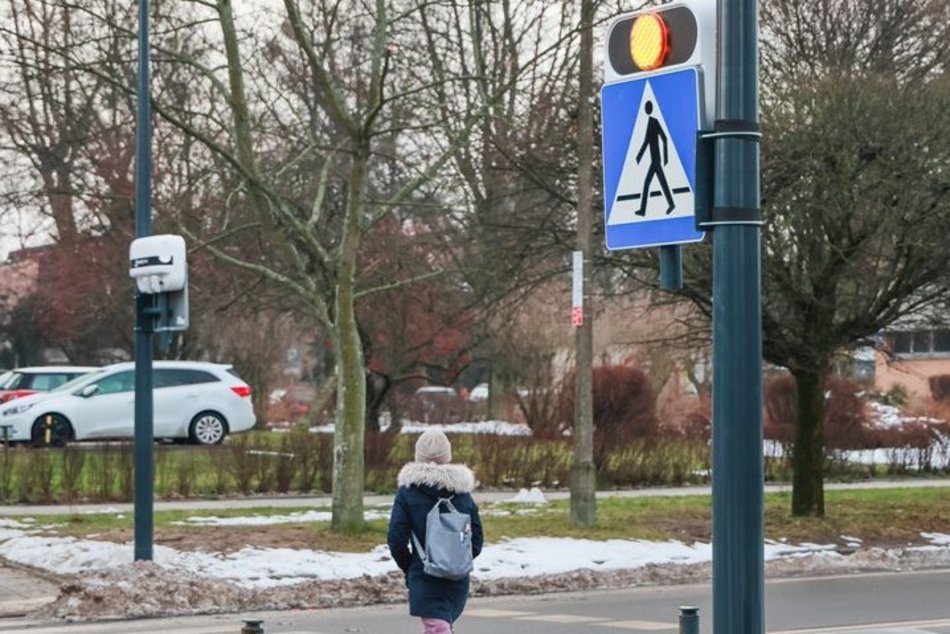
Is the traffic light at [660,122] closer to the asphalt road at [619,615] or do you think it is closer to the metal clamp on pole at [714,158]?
the metal clamp on pole at [714,158]

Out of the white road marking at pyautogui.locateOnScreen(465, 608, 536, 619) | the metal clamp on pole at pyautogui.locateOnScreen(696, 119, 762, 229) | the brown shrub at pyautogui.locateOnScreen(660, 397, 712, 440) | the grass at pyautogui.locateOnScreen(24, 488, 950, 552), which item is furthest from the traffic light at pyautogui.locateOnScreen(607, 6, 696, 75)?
the brown shrub at pyautogui.locateOnScreen(660, 397, 712, 440)

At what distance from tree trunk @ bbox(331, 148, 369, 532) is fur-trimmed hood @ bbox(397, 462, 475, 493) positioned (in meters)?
8.46

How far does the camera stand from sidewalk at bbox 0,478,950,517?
21.0 metres

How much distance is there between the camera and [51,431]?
96.7ft

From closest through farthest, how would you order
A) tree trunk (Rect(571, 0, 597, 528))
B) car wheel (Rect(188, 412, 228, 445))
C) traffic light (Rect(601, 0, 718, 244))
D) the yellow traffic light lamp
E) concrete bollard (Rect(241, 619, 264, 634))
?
traffic light (Rect(601, 0, 718, 244)) < the yellow traffic light lamp < concrete bollard (Rect(241, 619, 264, 634)) < tree trunk (Rect(571, 0, 597, 528)) < car wheel (Rect(188, 412, 228, 445))

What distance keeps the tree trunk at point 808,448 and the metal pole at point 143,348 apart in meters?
9.04

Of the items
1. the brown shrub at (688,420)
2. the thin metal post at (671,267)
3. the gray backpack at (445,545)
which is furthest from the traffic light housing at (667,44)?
the brown shrub at (688,420)

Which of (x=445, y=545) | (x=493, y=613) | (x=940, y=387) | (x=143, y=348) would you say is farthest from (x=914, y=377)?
(x=445, y=545)

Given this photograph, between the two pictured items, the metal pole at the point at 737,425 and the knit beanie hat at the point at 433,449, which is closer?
the metal pole at the point at 737,425

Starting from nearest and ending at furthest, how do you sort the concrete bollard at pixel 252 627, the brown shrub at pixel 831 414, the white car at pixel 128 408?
the concrete bollard at pixel 252 627, the white car at pixel 128 408, the brown shrub at pixel 831 414

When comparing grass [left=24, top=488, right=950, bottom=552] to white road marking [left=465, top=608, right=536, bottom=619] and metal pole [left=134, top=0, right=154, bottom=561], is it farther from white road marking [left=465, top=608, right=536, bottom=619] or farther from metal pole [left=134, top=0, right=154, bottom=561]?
white road marking [left=465, top=608, right=536, bottom=619]

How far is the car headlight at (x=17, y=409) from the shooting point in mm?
29688

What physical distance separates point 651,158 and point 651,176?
0.22ft

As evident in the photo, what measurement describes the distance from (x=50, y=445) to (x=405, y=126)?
14.3 m
